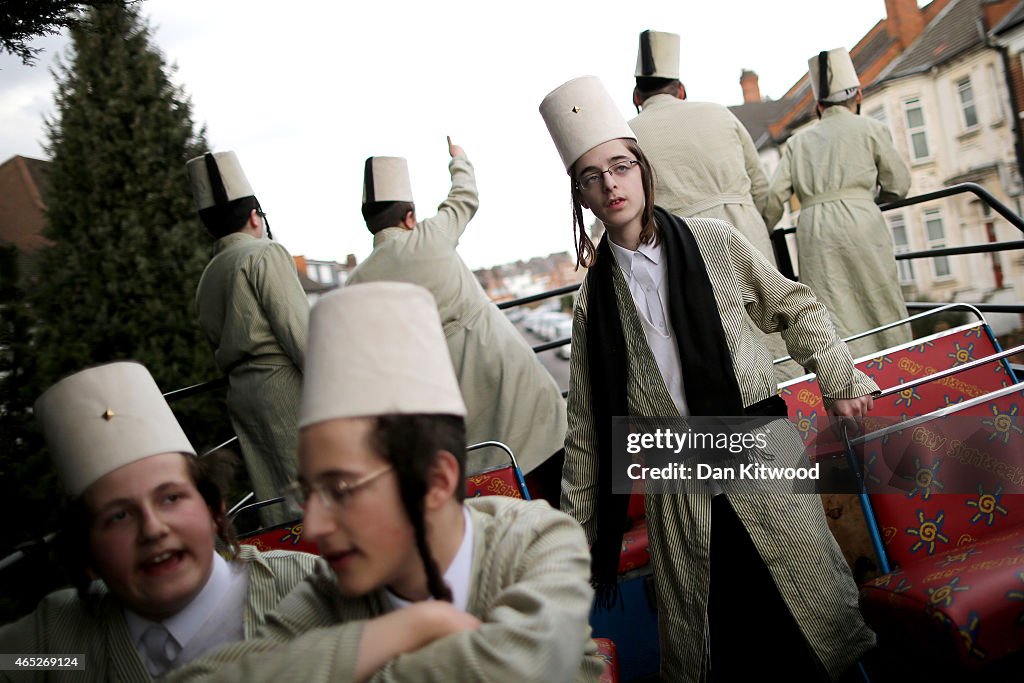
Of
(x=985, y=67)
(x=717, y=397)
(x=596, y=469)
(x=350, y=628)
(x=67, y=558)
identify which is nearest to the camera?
(x=350, y=628)

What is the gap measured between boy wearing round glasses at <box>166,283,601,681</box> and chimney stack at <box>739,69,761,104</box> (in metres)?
54.0

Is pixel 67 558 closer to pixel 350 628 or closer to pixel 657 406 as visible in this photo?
pixel 350 628

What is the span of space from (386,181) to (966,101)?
36.5 meters

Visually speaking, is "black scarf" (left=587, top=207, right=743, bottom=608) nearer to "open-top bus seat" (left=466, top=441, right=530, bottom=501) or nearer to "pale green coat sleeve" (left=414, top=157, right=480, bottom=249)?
"open-top bus seat" (left=466, top=441, right=530, bottom=501)

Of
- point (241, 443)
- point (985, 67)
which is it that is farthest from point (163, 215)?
point (985, 67)

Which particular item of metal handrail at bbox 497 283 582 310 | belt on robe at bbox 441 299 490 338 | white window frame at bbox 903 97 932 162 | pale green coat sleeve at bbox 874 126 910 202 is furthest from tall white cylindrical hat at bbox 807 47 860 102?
white window frame at bbox 903 97 932 162

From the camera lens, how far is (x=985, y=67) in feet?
103

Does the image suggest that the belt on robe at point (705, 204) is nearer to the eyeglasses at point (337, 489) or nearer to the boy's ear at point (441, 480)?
the boy's ear at point (441, 480)

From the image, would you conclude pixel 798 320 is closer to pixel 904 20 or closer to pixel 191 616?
pixel 191 616

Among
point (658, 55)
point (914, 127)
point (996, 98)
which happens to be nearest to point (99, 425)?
point (658, 55)

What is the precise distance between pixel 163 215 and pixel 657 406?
7187 millimetres

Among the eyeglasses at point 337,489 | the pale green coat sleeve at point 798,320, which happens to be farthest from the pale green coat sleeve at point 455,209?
the eyeglasses at point 337,489

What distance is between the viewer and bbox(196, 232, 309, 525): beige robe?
365cm

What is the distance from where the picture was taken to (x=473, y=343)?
149 inches
